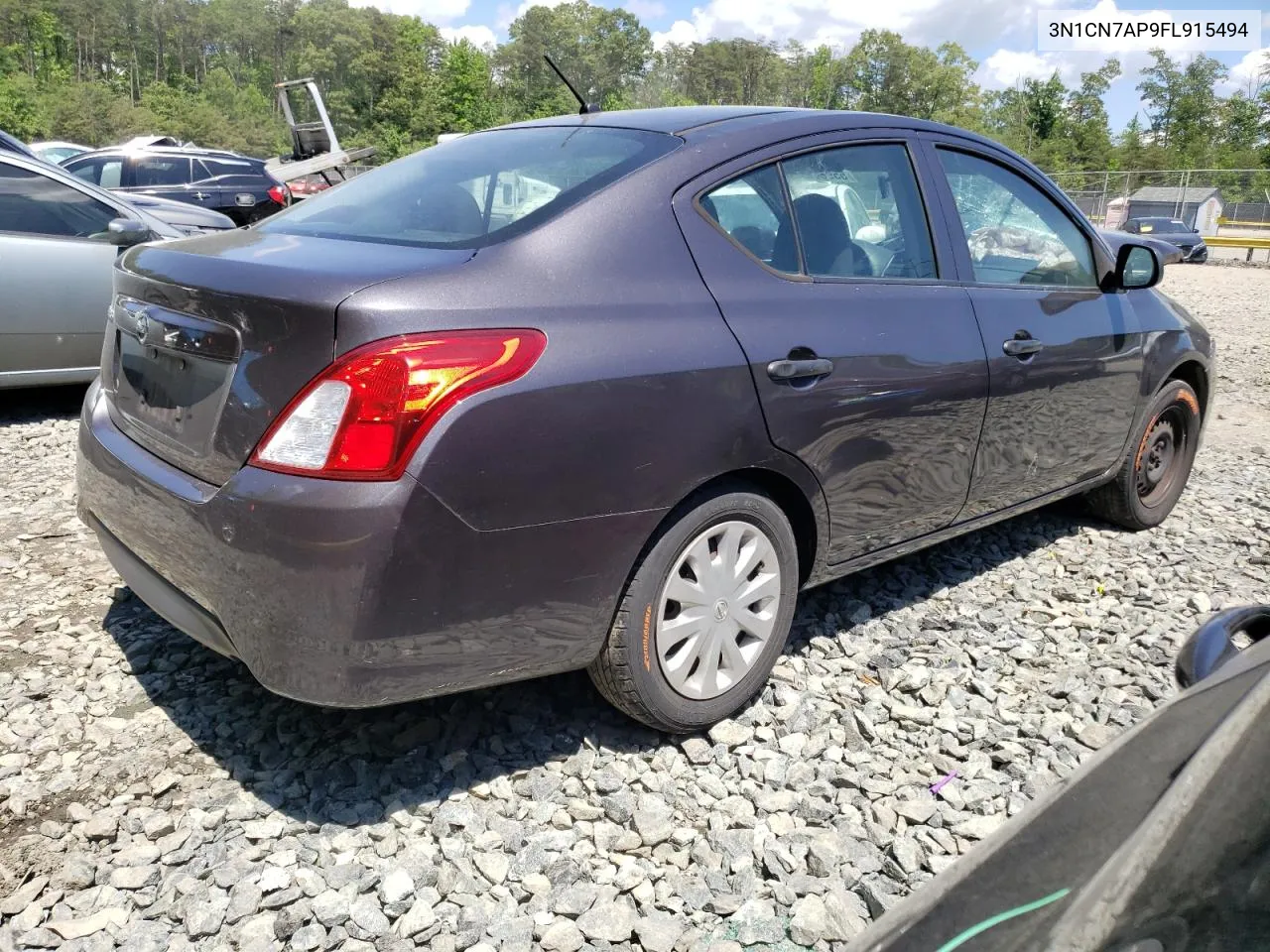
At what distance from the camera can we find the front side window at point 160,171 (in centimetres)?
1385

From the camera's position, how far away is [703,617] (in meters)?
2.70

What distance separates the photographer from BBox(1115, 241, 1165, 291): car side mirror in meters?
4.04

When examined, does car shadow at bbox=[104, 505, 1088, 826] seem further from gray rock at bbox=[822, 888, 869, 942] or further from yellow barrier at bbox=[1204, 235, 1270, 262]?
yellow barrier at bbox=[1204, 235, 1270, 262]

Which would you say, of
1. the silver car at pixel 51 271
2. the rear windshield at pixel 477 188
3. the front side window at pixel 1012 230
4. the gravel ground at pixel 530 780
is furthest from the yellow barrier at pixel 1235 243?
the rear windshield at pixel 477 188

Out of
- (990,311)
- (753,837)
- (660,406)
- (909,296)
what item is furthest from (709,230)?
(753,837)

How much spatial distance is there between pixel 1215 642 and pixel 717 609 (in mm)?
1284

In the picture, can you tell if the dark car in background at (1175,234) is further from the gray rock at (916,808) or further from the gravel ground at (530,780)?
the gray rock at (916,808)

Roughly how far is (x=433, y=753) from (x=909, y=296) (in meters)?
1.95

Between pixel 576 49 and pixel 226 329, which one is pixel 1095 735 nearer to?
pixel 226 329

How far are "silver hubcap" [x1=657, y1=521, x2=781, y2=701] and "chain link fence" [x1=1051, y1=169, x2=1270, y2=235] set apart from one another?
3762 cm

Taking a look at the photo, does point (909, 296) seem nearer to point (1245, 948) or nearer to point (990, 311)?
point (990, 311)

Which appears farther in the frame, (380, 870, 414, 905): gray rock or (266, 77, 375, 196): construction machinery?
(266, 77, 375, 196): construction machinery

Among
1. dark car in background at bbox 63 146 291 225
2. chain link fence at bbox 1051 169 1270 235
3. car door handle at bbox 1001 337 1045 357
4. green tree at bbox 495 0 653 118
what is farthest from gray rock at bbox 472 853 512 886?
green tree at bbox 495 0 653 118

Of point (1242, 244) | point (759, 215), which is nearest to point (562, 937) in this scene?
point (759, 215)
